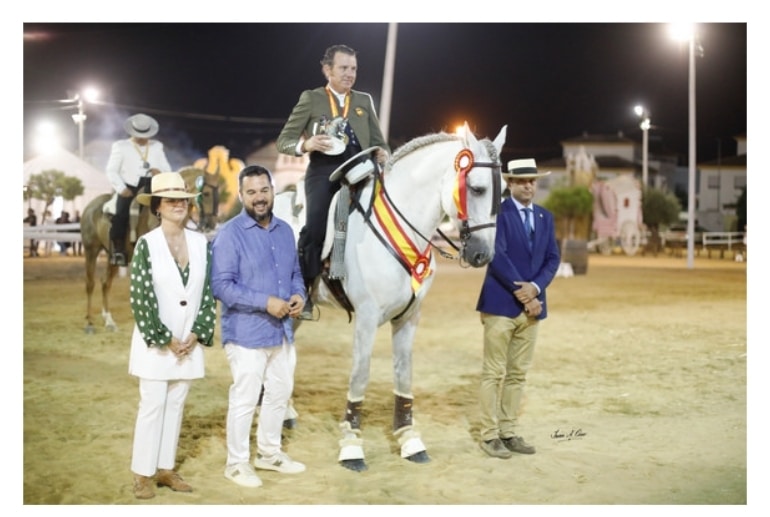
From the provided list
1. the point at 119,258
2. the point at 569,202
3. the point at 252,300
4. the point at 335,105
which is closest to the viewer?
the point at 252,300

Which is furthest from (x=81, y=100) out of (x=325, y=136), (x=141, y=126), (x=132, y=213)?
(x=325, y=136)

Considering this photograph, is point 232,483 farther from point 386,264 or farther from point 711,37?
point 711,37

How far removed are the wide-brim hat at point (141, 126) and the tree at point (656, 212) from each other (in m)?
11.5

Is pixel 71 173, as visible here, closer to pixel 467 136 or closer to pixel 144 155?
pixel 144 155

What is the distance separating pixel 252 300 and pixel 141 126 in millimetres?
4304

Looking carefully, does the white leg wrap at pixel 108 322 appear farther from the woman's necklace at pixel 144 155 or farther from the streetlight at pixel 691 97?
the streetlight at pixel 691 97

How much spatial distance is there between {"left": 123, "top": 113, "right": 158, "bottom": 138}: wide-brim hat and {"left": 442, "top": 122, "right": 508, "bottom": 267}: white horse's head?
445 cm

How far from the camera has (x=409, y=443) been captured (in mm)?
4230

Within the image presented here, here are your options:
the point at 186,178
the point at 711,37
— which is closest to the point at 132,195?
the point at 186,178

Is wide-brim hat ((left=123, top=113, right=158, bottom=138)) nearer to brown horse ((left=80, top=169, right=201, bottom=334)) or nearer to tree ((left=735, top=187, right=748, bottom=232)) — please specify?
brown horse ((left=80, top=169, right=201, bottom=334))

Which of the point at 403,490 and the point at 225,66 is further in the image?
the point at 225,66

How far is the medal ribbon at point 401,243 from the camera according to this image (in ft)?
13.7

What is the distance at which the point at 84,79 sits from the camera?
22.5 ft

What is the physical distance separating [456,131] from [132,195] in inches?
183
